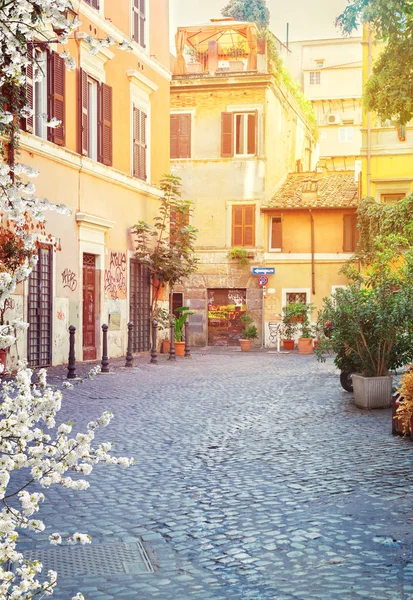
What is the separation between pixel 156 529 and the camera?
5.48 meters

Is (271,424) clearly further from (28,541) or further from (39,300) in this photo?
(39,300)

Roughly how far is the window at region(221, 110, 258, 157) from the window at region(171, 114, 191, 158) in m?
1.47

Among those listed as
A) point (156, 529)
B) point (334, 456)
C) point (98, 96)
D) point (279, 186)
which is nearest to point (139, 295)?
point (98, 96)

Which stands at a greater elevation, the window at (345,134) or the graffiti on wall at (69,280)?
the window at (345,134)

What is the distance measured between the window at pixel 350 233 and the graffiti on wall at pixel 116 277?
525 inches

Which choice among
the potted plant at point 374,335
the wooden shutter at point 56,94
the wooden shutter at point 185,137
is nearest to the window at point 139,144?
the wooden shutter at point 56,94

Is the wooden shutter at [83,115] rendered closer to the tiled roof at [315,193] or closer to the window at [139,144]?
the window at [139,144]

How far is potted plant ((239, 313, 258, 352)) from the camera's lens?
31359mm

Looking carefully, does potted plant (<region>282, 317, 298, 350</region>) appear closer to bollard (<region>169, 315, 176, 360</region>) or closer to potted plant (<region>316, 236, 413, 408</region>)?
bollard (<region>169, 315, 176, 360</region>)

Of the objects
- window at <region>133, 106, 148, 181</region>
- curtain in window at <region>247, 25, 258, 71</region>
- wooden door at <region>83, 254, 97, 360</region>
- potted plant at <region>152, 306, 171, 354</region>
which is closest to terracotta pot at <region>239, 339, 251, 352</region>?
potted plant at <region>152, 306, 171, 354</region>

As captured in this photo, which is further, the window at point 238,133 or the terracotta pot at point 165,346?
the window at point 238,133

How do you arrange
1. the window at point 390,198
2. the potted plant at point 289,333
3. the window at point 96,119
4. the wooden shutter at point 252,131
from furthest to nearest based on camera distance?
the wooden shutter at point 252,131
the window at point 390,198
the potted plant at point 289,333
the window at point 96,119

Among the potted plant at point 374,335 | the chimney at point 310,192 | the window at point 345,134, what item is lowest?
the potted plant at point 374,335

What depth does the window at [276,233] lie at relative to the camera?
114 feet
